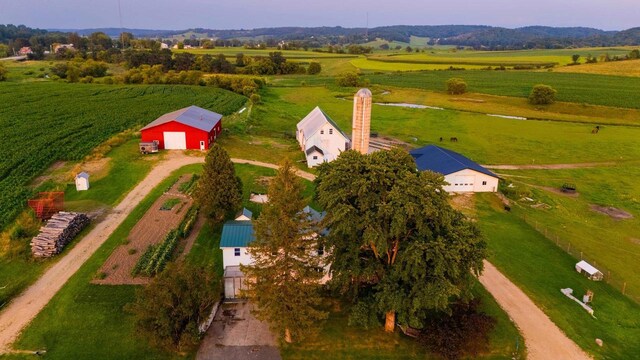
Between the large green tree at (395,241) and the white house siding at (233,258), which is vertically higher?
the large green tree at (395,241)

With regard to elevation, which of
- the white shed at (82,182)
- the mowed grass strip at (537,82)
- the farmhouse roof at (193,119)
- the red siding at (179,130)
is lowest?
the white shed at (82,182)

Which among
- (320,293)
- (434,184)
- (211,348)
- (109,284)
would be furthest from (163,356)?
(434,184)

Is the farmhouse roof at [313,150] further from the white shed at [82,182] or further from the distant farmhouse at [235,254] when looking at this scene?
the distant farmhouse at [235,254]

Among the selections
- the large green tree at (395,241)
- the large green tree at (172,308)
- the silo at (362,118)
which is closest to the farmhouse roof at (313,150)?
the silo at (362,118)

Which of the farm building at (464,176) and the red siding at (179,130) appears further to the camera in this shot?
the red siding at (179,130)

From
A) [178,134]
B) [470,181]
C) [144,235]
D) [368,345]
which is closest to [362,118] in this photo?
[470,181]
